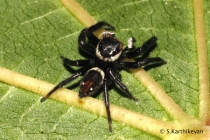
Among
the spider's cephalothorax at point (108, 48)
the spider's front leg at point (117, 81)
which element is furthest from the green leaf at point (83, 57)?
the spider's cephalothorax at point (108, 48)

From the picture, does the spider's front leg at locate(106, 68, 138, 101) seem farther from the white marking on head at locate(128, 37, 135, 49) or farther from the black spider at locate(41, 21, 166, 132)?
the white marking on head at locate(128, 37, 135, 49)

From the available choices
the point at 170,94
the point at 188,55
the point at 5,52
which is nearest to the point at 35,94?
the point at 5,52

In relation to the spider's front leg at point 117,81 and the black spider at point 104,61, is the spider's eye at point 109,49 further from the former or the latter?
the spider's front leg at point 117,81

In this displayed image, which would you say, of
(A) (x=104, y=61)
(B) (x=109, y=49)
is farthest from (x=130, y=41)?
(A) (x=104, y=61)

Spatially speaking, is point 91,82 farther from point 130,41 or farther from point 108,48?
point 130,41

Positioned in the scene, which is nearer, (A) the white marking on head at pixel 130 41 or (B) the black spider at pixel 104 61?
(B) the black spider at pixel 104 61
